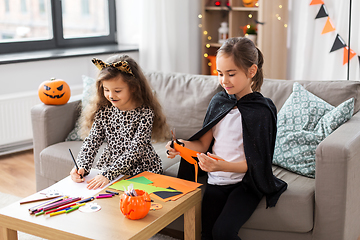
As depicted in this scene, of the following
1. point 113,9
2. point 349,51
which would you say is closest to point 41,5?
point 113,9

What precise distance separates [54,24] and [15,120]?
1.02 metres

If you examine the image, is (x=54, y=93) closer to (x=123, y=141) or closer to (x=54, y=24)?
(x=123, y=141)

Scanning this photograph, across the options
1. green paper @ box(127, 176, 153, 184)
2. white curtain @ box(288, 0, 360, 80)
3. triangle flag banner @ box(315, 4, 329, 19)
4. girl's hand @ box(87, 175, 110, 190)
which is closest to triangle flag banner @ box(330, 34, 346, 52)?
white curtain @ box(288, 0, 360, 80)

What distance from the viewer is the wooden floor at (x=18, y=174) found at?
277 centimetres

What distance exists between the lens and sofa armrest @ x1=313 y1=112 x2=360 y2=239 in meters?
1.66

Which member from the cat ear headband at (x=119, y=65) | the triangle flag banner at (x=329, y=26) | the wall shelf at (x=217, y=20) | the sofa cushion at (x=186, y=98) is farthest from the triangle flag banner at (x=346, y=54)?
the cat ear headband at (x=119, y=65)

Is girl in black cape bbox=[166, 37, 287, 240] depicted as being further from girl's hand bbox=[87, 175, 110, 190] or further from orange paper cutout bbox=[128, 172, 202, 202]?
girl's hand bbox=[87, 175, 110, 190]

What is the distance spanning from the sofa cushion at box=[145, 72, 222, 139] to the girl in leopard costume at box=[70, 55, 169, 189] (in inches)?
15.9

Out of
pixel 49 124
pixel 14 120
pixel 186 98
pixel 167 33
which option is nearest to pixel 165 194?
pixel 186 98

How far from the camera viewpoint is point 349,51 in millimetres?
3260

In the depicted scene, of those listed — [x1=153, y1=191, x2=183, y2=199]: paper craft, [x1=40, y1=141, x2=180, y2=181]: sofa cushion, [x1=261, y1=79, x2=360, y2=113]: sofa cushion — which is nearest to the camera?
[x1=153, y1=191, x2=183, y2=199]: paper craft

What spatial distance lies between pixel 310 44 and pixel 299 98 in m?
1.56

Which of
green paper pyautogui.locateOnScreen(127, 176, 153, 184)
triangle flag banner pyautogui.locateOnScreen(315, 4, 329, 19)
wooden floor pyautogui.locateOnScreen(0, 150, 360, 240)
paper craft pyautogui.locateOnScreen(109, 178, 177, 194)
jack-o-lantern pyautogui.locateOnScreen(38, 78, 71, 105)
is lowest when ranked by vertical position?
wooden floor pyautogui.locateOnScreen(0, 150, 360, 240)

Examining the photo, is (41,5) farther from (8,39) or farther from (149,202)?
(149,202)
